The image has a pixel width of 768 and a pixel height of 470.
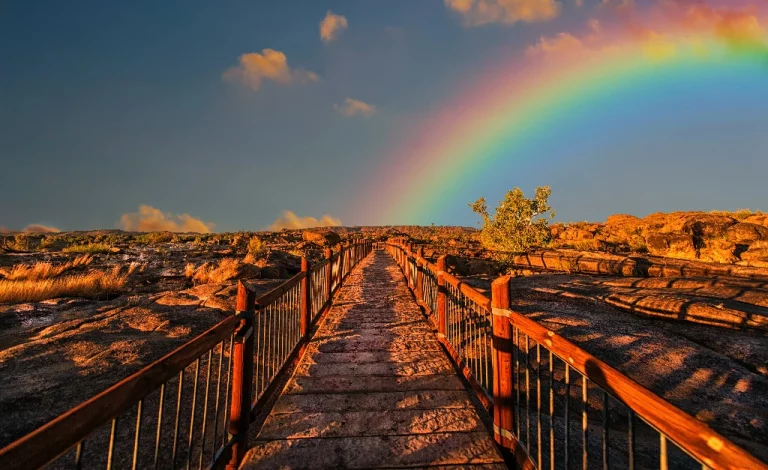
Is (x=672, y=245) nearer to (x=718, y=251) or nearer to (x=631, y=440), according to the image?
(x=718, y=251)

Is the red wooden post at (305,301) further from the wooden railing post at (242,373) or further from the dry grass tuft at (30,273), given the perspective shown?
the dry grass tuft at (30,273)

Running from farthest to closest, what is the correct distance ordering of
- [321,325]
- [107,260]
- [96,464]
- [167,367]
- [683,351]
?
[107,260] → [321,325] → [683,351] → [96,464] → [167,367]

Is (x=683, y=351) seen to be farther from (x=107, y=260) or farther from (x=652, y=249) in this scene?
(x=107, y=260)

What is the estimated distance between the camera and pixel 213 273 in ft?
46.6

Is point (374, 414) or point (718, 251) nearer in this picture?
point (374, 414)

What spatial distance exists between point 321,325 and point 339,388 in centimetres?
330

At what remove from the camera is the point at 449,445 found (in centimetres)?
321

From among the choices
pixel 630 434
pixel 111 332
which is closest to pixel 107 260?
pixel 111 332

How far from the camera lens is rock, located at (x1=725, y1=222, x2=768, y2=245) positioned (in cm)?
2247

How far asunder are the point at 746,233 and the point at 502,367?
3121 centimetres

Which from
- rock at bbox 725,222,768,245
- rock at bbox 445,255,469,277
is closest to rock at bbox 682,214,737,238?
rock at bbox 725,222,768,245

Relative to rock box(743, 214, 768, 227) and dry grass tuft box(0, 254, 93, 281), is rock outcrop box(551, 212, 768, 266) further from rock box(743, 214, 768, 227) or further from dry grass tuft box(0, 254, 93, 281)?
dry grass tuft box(0, 254, 93, 281)

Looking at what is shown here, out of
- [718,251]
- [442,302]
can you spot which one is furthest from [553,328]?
[718,251]

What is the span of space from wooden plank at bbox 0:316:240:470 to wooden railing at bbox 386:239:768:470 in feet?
7.56
